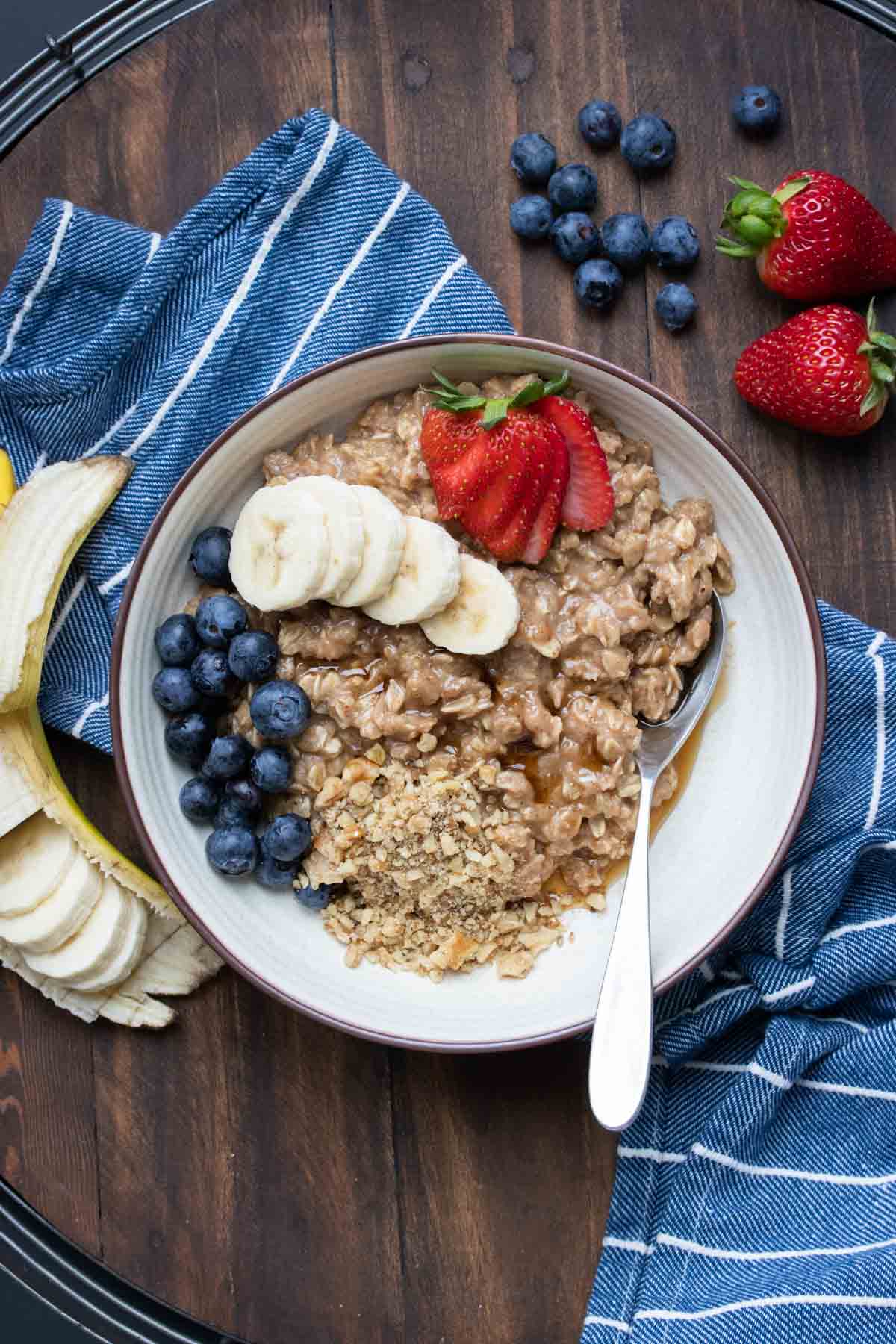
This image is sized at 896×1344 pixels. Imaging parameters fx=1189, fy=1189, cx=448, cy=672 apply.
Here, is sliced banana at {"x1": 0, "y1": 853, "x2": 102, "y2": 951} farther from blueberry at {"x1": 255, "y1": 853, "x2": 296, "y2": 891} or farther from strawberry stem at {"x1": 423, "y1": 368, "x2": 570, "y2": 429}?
strawberry stem at {"x1": 423, "y1": 368, "x2": 570, "y2": 429}

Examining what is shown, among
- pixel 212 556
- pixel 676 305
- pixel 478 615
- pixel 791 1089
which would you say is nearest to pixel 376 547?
pixel 478 615

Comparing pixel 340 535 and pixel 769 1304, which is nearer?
pixel 340 535

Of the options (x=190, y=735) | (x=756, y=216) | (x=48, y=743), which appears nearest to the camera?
(x=190, y=735)

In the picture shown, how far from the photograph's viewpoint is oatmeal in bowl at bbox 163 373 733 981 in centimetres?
190

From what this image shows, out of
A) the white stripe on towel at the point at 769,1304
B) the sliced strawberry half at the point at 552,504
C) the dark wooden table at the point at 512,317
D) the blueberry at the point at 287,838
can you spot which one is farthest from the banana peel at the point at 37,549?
the white stripe on towel at the point at 769,1304

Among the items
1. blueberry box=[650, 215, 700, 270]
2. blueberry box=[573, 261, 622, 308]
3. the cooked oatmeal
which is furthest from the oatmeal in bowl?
blueberry box=[650, 215, 700, 270]

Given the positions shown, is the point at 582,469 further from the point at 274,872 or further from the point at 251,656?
the point at 274,872

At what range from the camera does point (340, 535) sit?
1.85 metres

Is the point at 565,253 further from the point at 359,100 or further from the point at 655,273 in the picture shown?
the point at 359,100

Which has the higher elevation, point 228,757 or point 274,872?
point 228,757

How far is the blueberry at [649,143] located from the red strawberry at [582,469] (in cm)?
53

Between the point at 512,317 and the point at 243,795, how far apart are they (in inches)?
38.8

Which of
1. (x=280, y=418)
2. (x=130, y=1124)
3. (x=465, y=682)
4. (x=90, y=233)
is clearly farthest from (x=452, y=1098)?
(x=90, y=233)

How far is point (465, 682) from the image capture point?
1928mm
